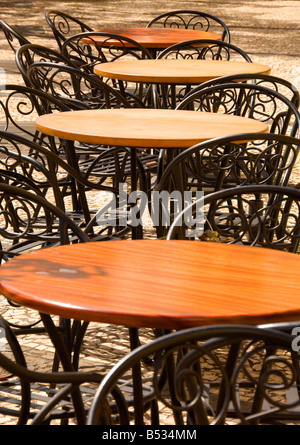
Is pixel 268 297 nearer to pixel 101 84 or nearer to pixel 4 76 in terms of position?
pixel 101 84

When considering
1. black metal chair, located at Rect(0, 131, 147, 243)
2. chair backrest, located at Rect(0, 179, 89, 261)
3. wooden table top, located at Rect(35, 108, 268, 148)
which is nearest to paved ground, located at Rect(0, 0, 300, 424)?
black metal chair, located at Rect(0, 131, 147, 243)

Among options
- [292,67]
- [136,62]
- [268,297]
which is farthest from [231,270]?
[292,67]

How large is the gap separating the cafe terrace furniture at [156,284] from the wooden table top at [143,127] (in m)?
0.98

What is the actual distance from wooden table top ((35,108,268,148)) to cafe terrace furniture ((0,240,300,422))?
982 millimetres

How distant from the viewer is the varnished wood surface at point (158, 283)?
1.69 m

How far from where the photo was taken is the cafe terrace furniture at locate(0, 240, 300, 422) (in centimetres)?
169

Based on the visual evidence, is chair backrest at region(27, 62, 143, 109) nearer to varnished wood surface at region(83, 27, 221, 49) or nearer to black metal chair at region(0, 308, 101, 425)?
varnished wood surface at region(83, 27, 221, 49)

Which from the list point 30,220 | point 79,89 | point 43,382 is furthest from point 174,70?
point 43,382

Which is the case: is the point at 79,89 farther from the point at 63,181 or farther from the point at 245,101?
the point at 63,181

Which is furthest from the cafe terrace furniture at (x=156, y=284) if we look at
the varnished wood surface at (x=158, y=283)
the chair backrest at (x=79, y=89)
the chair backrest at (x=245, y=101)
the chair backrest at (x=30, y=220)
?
the chair backrest at (x=79, y=89)

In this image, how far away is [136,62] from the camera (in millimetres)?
5781

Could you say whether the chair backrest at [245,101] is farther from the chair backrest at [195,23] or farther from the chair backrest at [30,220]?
the chair backrest at [195,23]
